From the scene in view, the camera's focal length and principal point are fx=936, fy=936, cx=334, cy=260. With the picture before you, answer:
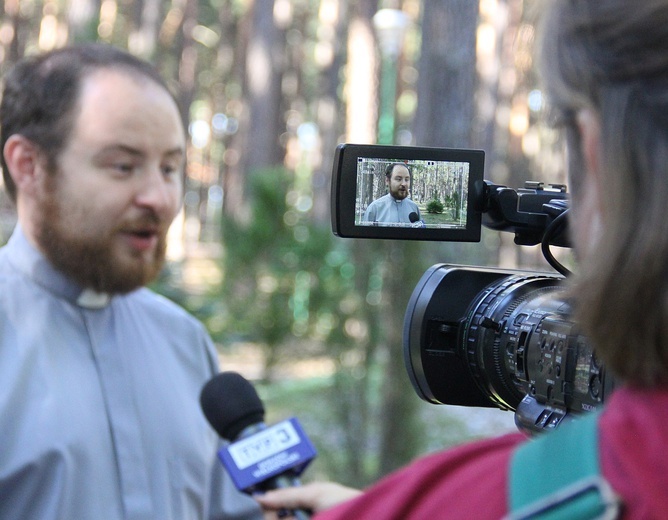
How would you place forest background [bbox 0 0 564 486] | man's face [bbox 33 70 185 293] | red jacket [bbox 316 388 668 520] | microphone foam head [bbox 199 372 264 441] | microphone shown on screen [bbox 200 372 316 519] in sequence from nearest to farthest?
red jacket [bbox 316 388 668 520] → microphone shown on screen [bbox 200 372 316 519] → microphone foam head [bbox 199 372 264 441] → man's face [bbox 33 70 185 293] → forest background [bbox 0 0 564 486]

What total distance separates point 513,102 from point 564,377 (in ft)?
79.4

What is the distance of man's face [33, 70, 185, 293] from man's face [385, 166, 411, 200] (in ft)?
3.34

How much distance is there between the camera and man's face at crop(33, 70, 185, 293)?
2416 mm

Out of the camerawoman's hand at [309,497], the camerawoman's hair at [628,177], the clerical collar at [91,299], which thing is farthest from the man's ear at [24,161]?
the camerawoman's hair at [628,177]

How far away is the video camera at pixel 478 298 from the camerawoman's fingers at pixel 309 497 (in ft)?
1.57

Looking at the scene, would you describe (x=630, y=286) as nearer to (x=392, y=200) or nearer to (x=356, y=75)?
(x=392, y=200)

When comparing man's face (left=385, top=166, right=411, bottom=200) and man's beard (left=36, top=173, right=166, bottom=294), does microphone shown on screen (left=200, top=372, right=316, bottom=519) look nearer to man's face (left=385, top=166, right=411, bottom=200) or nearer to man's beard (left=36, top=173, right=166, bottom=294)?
man's face (left=385, top=166, right=411, bottom=200)

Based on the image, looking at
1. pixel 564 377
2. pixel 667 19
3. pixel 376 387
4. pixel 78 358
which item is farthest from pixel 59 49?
pixel 376 387

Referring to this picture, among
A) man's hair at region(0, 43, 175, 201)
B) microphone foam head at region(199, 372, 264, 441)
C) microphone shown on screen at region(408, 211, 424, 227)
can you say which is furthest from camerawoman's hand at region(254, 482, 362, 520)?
man's hair at region(0, 43, 175, 201)

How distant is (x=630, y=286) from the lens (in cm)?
90

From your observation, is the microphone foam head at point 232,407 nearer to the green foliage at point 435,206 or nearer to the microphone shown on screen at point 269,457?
the microphone shown on screen at point 269,457

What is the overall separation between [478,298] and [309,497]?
0.80 metres

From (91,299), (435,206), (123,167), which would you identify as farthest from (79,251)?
(435,206)

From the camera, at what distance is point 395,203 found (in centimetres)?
161
